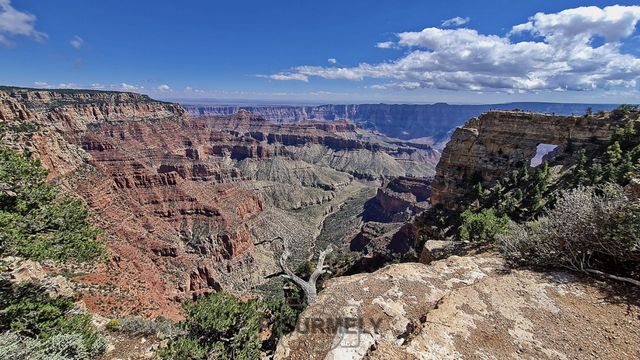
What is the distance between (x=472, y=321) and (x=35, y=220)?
1730 centimetres

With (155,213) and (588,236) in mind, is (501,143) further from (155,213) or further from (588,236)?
(155,213)

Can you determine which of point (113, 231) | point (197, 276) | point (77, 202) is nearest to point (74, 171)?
point (113, 231)

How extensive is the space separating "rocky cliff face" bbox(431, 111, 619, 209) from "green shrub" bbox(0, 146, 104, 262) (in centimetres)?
4261

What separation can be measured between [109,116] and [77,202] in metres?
179

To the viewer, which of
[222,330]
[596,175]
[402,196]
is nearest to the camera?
[222,330]

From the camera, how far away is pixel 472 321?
934cm

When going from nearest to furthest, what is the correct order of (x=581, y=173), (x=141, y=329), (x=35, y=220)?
(x=35, y=220), (x=141, y=329), (x=581, y=173)

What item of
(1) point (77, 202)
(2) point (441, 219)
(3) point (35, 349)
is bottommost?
(2) point (441, 219)

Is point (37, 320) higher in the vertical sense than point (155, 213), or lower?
higher

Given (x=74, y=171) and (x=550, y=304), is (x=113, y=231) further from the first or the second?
(x=550, y=304)

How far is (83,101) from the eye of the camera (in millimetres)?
156125

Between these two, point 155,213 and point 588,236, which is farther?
point 155,213

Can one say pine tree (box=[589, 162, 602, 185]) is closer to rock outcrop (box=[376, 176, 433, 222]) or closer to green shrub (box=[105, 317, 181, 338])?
green shrub (box=[105, 317, 181, 338])

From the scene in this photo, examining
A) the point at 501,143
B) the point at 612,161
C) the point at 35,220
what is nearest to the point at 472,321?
the point at 35,220
